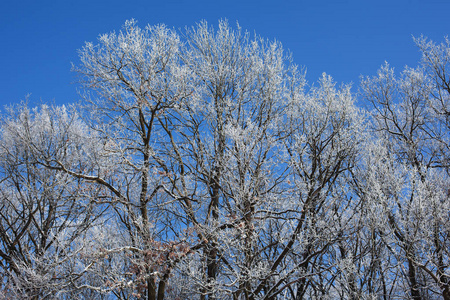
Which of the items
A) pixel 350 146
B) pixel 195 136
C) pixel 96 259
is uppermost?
pixel 195 136

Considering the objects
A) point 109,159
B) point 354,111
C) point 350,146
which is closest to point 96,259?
point 109,159

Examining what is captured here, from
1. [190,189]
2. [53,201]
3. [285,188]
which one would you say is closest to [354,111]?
[285,188]

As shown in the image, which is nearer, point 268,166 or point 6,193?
point 268,166

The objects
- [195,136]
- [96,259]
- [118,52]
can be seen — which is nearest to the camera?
[96,259]

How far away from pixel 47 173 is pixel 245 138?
7.30 m

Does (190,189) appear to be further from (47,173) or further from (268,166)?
(47,173)

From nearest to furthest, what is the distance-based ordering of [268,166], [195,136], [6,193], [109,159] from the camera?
[268,166] → [109,159] → [195,136] → [6,193]

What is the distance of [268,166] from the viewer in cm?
841

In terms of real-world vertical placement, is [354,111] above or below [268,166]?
above

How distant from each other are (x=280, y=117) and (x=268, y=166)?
2.39 meters

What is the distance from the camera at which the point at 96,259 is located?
7.77 m

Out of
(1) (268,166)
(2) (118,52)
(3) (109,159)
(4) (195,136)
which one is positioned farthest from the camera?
(4) (195,136)

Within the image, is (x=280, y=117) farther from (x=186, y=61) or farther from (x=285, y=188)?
(x=186, y=61)

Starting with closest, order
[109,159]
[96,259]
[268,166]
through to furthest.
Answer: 1. [96,259]
2. [268,166]
3. [109,159]
